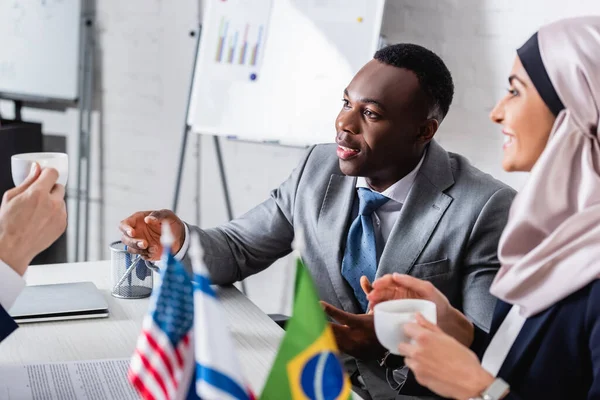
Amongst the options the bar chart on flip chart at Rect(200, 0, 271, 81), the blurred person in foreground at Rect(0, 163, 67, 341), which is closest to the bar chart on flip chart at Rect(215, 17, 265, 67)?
the bar chart on flip chart at Rect(200, 0, 271, 81)

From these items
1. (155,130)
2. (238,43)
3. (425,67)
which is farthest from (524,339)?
(155,130)

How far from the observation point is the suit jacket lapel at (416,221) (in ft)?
5.83

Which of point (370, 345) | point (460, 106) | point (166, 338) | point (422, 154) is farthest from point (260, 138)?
point (166, 338)

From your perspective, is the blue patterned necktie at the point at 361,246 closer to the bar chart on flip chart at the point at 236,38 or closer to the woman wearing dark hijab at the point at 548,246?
the woman wearing dark hijab at the point at 548,246

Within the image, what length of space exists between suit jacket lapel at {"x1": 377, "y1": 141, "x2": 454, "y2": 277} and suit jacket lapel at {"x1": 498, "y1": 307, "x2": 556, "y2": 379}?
0.48 m

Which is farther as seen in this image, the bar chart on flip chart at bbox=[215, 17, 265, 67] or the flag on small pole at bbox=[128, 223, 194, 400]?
the bar chart on flip chart at bbox=[215, 17, 265, 67]

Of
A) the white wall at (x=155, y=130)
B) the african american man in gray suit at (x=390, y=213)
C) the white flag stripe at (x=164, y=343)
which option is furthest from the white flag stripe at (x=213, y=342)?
the white wall at (x=155, y=130)

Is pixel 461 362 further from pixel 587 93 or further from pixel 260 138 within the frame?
pixel 260 138

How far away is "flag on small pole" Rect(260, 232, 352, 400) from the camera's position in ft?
2.90

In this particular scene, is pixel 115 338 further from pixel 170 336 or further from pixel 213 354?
pixel 213 354

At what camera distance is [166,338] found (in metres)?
0.95

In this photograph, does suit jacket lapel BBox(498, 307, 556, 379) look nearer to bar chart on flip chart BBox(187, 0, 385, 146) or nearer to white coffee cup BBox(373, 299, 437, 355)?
white coffee cup BBox(373, 299, 437, 355)

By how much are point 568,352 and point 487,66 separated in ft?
5.22

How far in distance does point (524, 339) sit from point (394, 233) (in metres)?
0.54
